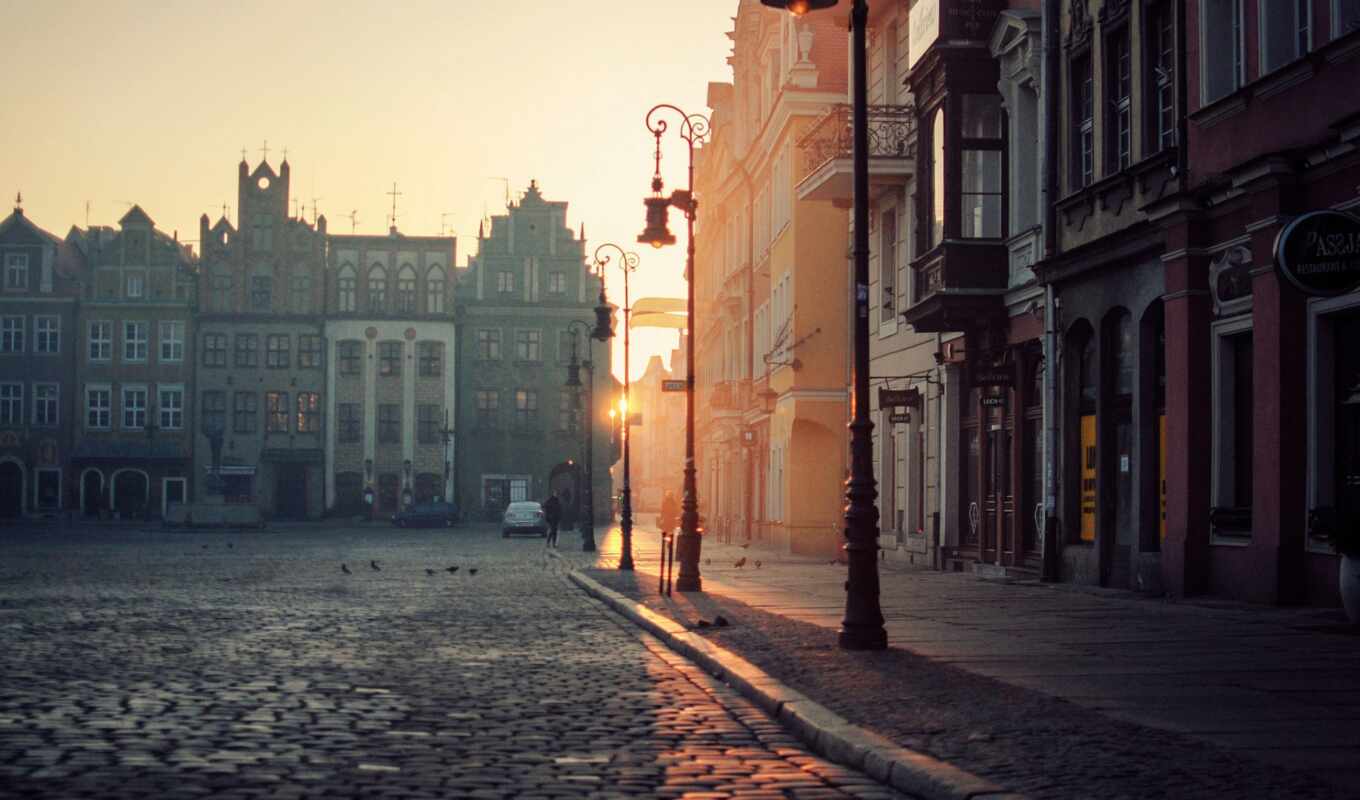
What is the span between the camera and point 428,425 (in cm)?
9069

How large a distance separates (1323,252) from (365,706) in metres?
6.99

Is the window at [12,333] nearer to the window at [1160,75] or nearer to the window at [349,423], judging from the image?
the window at [349,423]

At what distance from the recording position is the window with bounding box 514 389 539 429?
303 feet

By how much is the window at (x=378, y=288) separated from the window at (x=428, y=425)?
228 inches

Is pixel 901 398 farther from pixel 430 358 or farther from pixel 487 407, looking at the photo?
pixel 430 358

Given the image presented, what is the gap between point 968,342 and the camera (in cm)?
2859

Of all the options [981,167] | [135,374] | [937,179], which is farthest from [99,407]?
[981,167]

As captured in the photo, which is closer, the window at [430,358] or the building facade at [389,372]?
the building facade at [389,372]

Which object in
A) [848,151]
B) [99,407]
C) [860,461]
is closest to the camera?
[860,461]

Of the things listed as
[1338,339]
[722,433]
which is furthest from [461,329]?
[1338,339]

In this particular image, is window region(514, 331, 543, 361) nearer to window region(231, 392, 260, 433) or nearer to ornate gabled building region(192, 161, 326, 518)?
ornate gabled building region(192, 161, 326, 518)

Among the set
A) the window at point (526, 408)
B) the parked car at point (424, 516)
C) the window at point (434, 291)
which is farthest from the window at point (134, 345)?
the window at point (526, 408)

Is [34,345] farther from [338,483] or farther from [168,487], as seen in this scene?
[338,483]

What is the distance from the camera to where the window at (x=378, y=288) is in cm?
9162
